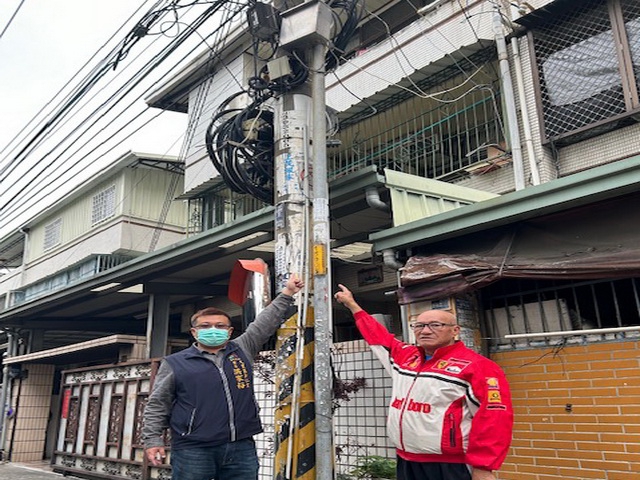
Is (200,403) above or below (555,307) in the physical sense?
below

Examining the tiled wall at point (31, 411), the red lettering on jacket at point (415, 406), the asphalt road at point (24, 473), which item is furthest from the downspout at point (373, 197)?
the tiled wall at point (31, 411)

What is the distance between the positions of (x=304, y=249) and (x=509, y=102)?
4.26m

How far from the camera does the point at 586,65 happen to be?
6812mm

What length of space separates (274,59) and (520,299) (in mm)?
3227

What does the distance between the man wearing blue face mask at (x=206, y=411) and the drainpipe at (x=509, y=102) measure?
457cm

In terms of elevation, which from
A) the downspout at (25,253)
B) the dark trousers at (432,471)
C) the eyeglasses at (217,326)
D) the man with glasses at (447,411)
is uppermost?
the downspout at (25,253)

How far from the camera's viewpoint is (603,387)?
463 centimetres

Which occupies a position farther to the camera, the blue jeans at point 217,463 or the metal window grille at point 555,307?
the metal window grille at point 555,307

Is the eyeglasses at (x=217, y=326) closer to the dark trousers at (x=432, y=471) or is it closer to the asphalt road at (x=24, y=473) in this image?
the dark trousers at (x=432, y=471)

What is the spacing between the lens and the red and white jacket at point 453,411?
301 centimetres

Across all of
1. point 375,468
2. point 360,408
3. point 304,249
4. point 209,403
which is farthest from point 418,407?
point 360,408

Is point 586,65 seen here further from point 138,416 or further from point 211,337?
point 138,416

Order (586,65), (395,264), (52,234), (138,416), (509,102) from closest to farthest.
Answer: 1. (395,264)
2. (586,65)
3. (509,102)
4. (138,416)
5. (52,234)

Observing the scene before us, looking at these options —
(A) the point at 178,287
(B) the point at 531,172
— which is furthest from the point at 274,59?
(A) the point at 178,287
